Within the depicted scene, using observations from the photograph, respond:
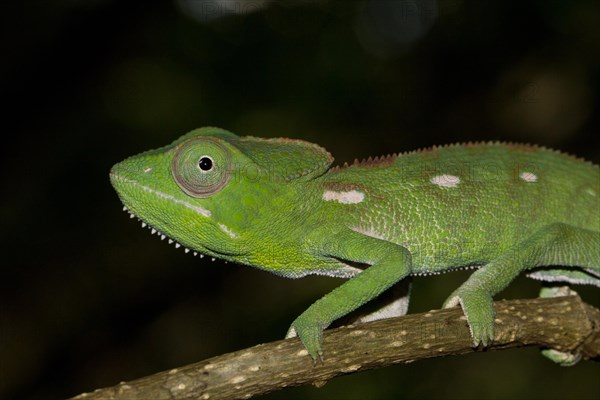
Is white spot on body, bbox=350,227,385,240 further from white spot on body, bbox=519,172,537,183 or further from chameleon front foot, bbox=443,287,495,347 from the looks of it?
white spot on body, bbox=519,172,537,183

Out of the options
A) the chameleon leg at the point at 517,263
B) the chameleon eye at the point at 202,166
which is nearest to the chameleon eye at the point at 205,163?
the chameleon eye at the point at 202,166

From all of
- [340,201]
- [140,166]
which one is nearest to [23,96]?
[140,166]

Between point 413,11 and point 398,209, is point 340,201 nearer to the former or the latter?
point 398,209

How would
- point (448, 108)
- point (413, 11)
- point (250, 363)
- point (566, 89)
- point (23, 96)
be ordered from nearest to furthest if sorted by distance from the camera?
point (250, 363)
point (23, 96)
point (566, 89)
point (448, 108)
point (413, 11)

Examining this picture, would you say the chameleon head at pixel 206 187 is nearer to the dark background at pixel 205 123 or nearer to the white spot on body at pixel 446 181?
the white spot on body at pixel 446 181

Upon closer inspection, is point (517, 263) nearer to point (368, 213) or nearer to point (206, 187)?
point (368, 213)

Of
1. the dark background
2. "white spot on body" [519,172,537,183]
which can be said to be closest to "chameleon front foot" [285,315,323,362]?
"white spot on body" [519,172,537,183]

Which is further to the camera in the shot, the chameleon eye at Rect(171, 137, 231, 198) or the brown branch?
the chameleon eye at Rect(171, 137, 231, 198)
